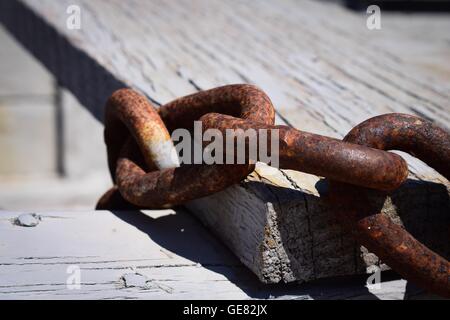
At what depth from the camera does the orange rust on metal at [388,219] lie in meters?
1.34

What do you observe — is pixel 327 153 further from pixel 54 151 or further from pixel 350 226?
pixel 54 151

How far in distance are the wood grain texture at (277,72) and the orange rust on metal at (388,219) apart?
8 cm

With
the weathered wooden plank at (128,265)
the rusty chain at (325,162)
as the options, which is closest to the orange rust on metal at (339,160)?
the rusty chain at (325,162)

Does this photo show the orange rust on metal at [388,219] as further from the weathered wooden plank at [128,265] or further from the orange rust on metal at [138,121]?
the orange rust on metal at [138,121]

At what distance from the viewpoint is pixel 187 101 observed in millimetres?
1705

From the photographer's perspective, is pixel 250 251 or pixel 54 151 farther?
pixel 54 151

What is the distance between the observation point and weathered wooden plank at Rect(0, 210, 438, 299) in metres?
1.43

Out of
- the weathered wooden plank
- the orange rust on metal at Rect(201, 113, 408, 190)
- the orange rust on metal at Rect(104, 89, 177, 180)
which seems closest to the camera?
the orange rust on metal at Rect(201, 113, 408, 190)

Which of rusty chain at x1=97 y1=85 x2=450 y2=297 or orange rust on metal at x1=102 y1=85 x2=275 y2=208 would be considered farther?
orange rust on metal at x1=102 y1=85 x2=275 y2=208

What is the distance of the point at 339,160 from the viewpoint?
1291 mm

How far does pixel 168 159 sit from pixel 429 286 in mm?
664

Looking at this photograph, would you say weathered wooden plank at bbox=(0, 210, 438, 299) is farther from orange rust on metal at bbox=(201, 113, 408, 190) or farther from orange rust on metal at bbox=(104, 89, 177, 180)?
orange rust on metal at bbox=(201, 113, 408, 190)

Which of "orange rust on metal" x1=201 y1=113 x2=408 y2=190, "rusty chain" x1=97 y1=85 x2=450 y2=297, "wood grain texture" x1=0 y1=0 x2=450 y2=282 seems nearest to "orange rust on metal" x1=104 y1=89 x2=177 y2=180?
"rusty chain" x1=97 y1=85 x2=450 y2=297
